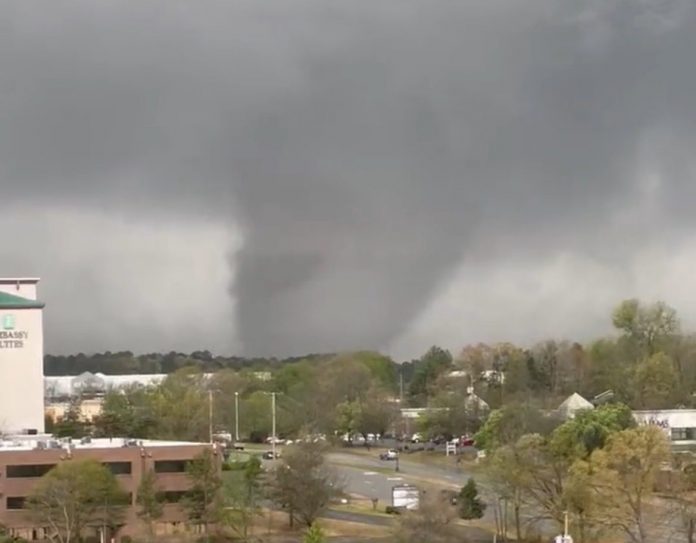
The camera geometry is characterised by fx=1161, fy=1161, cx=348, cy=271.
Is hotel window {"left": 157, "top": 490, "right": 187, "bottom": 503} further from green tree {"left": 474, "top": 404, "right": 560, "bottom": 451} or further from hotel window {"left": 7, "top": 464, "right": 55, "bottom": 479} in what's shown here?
green tree {"left": 474, "top": 404, "right": 560, "bottom": 451}

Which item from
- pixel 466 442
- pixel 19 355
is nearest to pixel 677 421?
pixel 466 442

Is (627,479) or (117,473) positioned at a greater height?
(627,479)

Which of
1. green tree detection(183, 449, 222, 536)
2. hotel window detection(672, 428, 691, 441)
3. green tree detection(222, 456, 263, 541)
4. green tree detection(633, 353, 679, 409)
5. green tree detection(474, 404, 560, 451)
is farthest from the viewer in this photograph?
green tree detection(633, 353, 679, 409)

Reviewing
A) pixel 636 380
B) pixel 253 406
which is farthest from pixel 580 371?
pixel 253 406

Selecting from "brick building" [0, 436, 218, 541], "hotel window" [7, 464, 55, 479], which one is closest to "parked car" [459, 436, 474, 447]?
"brick building" [0, 436, 218, 541]

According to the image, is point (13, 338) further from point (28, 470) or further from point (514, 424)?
point (514, 424)

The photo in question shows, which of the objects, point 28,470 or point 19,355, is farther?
point 19,355

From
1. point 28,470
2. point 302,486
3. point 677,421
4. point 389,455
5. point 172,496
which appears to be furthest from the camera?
point 389,455
